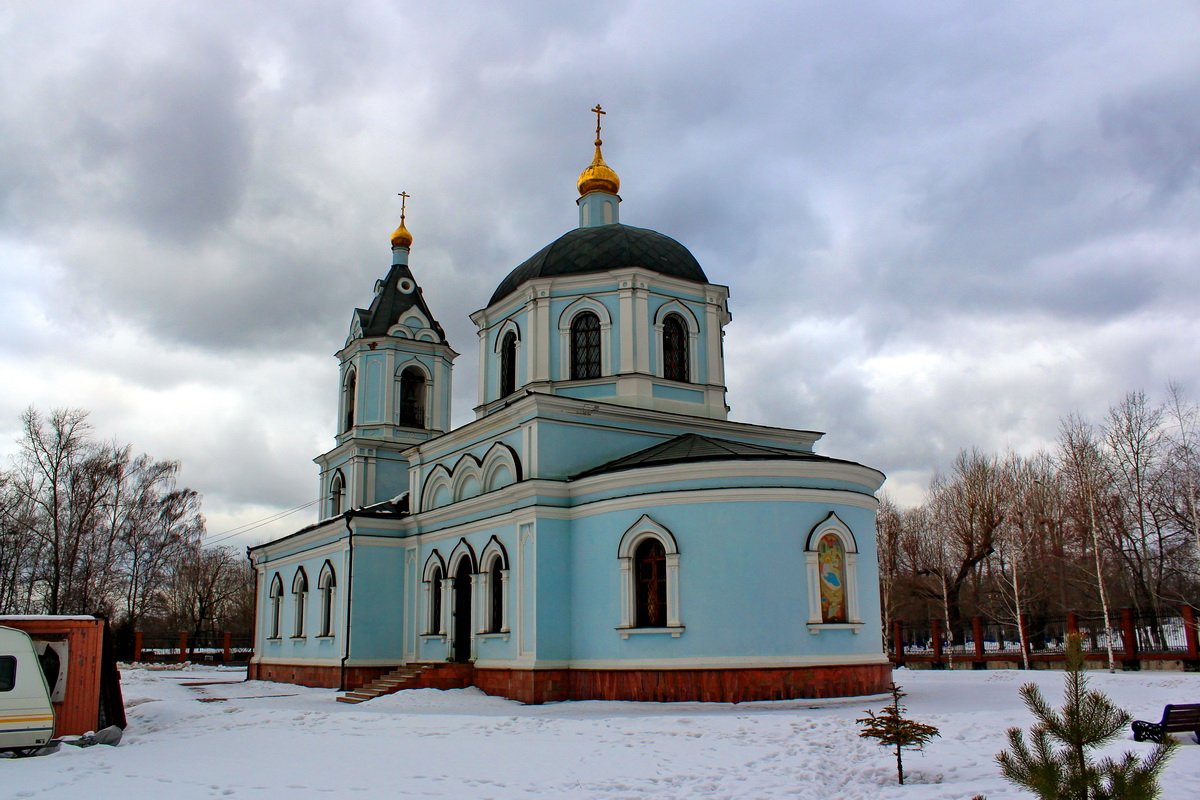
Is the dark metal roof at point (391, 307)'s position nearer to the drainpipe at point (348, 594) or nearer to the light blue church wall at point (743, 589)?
the drainpipe at point (348, 594)

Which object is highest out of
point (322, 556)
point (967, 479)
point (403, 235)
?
point (403, 235)

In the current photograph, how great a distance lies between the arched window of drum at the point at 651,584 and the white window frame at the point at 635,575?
0.31ft

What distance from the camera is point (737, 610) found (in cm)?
1589

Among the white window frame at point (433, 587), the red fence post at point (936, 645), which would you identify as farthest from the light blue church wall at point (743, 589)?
the red fence post at point (936, 645)

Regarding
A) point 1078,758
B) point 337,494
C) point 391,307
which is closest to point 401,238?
point 391,307

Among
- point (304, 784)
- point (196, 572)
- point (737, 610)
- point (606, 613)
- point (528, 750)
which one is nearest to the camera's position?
point (304, 784)

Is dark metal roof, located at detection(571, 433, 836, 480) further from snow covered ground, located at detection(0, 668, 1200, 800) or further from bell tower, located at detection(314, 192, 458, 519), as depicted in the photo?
bell tower, located at detection(314, 192, 458, 519)

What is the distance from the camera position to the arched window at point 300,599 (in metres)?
25.4

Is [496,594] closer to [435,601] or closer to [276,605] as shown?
[435,601]

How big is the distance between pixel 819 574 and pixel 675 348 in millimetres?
6497

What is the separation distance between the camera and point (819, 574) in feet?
53.5

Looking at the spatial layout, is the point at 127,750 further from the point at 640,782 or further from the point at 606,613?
the point at 606,613

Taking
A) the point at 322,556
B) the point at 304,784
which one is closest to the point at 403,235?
the point at 322,556

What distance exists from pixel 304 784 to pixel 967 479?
34.9 m
